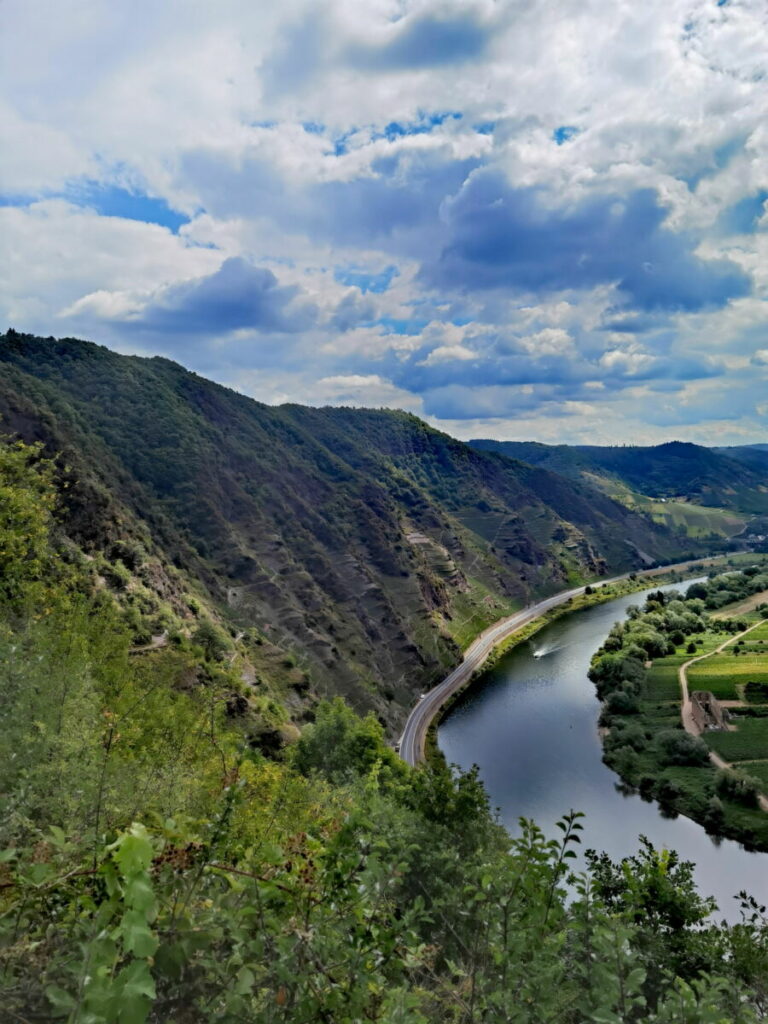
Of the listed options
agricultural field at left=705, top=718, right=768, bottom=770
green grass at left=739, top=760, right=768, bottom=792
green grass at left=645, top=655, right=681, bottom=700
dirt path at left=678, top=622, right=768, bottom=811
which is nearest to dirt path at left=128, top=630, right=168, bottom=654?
dirt path at left=678, top=622, right=768, bottom=811

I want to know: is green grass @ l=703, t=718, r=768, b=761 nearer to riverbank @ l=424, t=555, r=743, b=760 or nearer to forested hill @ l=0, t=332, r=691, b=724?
riverbank @ l=424, t=555, r=743, b=760

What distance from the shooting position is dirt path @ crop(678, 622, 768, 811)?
6309cm

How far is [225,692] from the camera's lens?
49562 millimetres

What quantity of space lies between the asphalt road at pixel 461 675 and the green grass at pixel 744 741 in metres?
37.0

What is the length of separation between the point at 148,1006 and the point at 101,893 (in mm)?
1345

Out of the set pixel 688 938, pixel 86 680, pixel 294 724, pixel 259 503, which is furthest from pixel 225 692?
pixel 259 503

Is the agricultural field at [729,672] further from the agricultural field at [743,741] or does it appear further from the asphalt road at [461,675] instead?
the asphalt road at [461,675]

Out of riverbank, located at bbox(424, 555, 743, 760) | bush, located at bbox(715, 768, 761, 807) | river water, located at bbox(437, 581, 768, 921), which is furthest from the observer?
riverbank, located at bbox(424, 555, 743, 760)

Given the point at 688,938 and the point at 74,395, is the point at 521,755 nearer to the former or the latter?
the point at 688,938

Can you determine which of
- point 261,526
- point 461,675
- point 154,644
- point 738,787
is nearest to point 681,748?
point 738,787

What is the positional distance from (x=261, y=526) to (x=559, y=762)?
Answer: 67654 millimetres

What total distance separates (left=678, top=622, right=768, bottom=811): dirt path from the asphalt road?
35136 mm

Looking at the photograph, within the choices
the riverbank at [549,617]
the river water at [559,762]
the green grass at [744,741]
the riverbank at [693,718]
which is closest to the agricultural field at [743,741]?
the green grass at [744,741]

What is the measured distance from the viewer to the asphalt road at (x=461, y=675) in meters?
76.0
